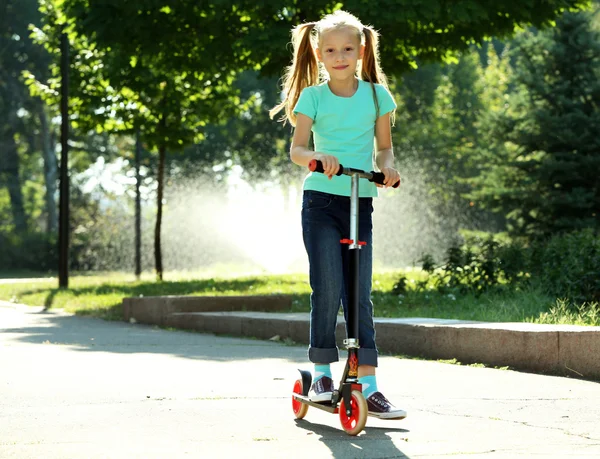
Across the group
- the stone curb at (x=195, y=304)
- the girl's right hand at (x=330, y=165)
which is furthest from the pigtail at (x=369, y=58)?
the stone curb at (x=195, y=304)

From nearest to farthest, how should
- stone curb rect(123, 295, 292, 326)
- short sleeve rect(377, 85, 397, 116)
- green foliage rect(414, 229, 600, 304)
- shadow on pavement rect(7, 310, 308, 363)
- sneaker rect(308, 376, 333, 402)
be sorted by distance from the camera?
sneaker rect(308, 376, 333, 402)
short sleeve rect(377, 85, 397, 116)
shadow on pavement rect(7, 310, 308, 363)
green foliage rect(414, 229, 600, 304)
stone curb rect(123, 295, 292, 326)

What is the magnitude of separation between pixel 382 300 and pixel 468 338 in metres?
5.52

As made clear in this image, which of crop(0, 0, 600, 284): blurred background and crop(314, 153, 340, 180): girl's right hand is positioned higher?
crop(0, 0, 600, 284): blurred background

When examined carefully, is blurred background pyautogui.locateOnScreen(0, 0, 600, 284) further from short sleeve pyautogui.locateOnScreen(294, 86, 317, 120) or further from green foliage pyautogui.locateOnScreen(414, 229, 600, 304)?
short sleeve pyautogui.locateOnScreen(294, 86, 317, 120)

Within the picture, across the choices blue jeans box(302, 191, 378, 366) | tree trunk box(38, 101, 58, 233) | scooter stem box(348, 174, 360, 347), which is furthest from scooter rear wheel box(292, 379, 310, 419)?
tree trunk box(38, 101, 58, 233)

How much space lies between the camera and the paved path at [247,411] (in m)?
4.37

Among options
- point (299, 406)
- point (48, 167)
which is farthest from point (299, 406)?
point (48, 167)

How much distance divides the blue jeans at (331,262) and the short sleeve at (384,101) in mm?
442

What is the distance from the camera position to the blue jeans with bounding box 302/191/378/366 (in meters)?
5.00

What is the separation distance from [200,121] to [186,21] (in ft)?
21.0

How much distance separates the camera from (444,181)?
153 ft

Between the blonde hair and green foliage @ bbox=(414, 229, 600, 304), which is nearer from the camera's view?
the blonde hair

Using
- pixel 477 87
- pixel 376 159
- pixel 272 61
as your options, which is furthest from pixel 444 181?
pixel 376 159

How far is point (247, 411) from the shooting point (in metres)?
5.36
